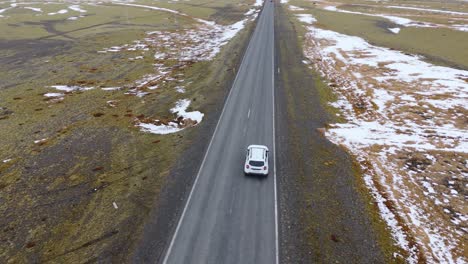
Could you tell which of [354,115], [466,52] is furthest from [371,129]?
[466,52]

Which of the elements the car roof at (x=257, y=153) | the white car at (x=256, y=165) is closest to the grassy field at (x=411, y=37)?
the car roof at (x=257, y=153)

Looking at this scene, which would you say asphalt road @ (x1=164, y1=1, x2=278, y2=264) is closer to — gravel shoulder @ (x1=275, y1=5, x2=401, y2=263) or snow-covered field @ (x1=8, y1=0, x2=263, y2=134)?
gravel shoulder @ (x1=275, y1=5, x2=401, y2=263)

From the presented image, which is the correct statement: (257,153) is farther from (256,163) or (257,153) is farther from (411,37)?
(411,37)

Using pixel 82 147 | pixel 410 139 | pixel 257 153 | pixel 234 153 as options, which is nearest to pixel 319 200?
pixel 257 153

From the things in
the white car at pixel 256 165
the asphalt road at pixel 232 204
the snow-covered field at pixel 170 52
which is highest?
the snow-covered field at pixel 170 52

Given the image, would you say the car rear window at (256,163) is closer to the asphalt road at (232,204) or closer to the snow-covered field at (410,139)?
the asphalt road at (232,204)

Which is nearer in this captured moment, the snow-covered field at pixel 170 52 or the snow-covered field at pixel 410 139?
the snow-covered field at pixel 410 139

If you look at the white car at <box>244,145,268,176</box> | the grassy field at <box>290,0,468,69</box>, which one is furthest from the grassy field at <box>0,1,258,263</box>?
the grassy field at <box>290,0,468,69</box>
